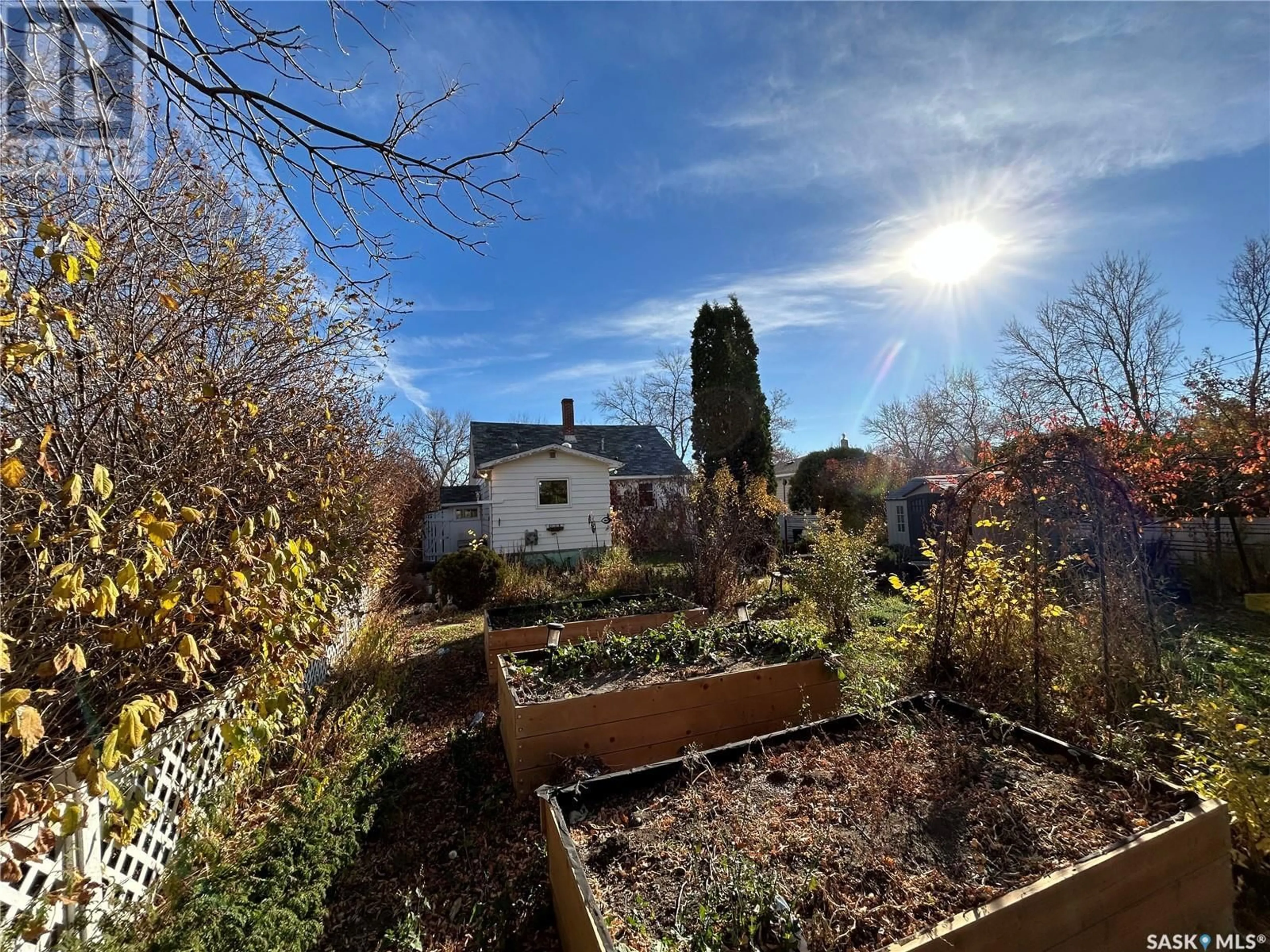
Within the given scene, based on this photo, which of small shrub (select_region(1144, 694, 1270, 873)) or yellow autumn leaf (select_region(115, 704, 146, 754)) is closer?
yellow autumn leaf (select_region(115, 704, 146, 754))

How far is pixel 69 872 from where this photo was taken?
1845 millimetres

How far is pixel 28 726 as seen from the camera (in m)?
1.23

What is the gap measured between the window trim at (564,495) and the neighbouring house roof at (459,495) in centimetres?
440

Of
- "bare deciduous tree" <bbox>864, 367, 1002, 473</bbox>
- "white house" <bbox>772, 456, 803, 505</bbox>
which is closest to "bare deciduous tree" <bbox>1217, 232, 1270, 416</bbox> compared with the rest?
"bare deciduous tree" <bbox>864, 367, 1002, 473</bbox>

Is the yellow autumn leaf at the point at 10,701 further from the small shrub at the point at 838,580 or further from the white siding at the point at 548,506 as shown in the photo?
the white siding at the point at 548,506

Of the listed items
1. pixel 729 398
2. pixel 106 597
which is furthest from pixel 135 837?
pixel 729 398

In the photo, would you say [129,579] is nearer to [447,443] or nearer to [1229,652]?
[1229,652]

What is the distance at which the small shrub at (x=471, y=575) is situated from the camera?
28.5 ft

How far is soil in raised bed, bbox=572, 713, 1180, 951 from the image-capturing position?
1.60 m

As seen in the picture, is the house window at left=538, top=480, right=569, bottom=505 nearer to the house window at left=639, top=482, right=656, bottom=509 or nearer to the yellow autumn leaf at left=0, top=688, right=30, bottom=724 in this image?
the house window at left=639, top=482, right=656, bottom=509

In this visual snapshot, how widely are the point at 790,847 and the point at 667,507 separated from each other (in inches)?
344

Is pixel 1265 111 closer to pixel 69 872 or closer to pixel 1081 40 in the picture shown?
pixel 1081 40

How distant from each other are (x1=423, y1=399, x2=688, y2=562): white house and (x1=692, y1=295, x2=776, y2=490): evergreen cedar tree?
4.65 ft

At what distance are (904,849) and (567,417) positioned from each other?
15.4 m
